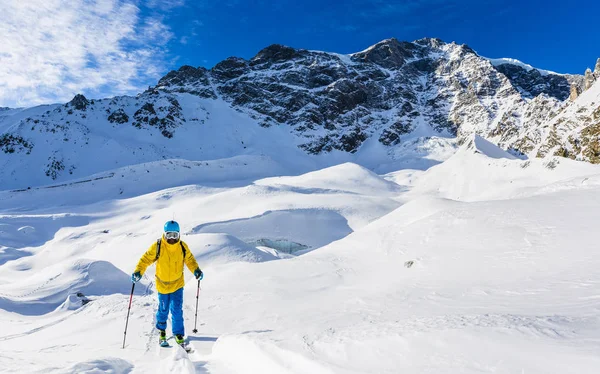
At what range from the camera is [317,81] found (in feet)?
305

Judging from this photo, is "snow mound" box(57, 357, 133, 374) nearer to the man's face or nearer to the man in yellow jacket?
the man in yellow jacket

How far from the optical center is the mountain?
5281 centimetres

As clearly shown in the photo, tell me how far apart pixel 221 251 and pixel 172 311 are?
9875 mm

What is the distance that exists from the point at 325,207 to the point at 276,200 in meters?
3.79

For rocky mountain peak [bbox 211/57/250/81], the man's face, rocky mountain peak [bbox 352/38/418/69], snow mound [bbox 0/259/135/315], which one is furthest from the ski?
rocky mountain peak [bbox 352/38/418/69]

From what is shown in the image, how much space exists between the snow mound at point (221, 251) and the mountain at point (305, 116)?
26.0m

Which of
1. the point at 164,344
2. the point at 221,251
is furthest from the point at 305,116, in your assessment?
the point at 164,344

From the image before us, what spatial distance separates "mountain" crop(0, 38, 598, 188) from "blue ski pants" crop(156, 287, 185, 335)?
31.4 m

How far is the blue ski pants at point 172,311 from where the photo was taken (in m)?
5.84

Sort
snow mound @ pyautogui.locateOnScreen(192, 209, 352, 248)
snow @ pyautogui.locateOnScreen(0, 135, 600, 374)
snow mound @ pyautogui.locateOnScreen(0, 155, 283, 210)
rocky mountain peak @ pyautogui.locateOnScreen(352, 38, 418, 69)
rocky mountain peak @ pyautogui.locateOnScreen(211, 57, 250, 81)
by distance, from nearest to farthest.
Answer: snow @ pyautogui.locateOnScreen(0, 135, 600, 374) < snow mound @ pyautogui.locateOnScreen(192, 209, 352, 248) < snow mound @ pyautogui.locateOnScreen(0, 155, 283, 210) < rocky mountain peak @ pyautogui.locateOnScreen(211, 57, 250, 81) < rocky mountain peak @ pyautogui.locateOnScreen(352, 38, 418, 69)

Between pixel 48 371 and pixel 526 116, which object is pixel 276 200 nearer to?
pixel 48 371

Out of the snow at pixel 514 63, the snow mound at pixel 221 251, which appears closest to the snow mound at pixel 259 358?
the snow mound at pixel 221 251

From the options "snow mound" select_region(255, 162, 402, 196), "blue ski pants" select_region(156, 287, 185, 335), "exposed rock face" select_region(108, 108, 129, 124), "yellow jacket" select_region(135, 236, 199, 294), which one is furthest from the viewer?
"exposed rock face" select_region(108, 108, 129, 124)

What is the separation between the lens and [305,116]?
79.9 metres
